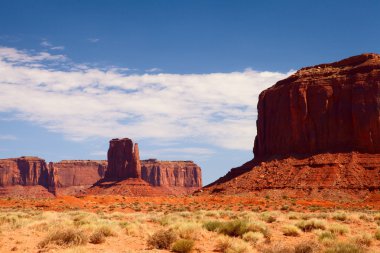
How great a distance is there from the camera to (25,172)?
161625mm

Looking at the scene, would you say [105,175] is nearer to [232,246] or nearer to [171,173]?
[171,173]

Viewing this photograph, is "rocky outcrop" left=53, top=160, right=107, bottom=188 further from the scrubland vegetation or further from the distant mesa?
the scrubland vegetation

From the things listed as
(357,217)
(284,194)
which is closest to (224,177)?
(284,194)

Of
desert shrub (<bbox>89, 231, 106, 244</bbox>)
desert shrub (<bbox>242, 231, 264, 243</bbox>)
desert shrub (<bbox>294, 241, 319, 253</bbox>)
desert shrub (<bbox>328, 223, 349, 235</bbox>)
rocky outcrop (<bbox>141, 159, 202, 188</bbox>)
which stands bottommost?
desert shrub (<bbox>328, 223, 349, 235</bbox>)

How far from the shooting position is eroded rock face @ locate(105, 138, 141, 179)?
432ft

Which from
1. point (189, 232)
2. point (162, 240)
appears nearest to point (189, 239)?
point (189, 232)

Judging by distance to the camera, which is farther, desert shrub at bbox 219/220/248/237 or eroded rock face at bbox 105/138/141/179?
eroded rock face at bbox 105/138/141/179

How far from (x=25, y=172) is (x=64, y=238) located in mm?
159441

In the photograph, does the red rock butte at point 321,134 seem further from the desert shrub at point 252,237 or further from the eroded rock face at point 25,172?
the eroded rock face at point 25,172

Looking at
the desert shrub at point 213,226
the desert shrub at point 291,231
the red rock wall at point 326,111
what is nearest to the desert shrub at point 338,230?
the desert shrub at point 291,231

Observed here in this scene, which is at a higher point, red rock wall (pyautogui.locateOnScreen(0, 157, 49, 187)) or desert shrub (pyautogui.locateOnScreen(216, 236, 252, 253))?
red rock wall (pyautogui.locateOnScreen(0, 157, 49, 187))

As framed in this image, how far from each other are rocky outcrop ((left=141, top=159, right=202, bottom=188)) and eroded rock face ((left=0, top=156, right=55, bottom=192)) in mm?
36939

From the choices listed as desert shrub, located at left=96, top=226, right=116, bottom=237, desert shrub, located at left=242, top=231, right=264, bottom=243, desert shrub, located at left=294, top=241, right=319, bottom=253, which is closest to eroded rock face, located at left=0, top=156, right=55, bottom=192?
desert shrub, located at left=96, top=226, right=116, bottom=237

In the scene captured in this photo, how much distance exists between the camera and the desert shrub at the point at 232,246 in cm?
1254
